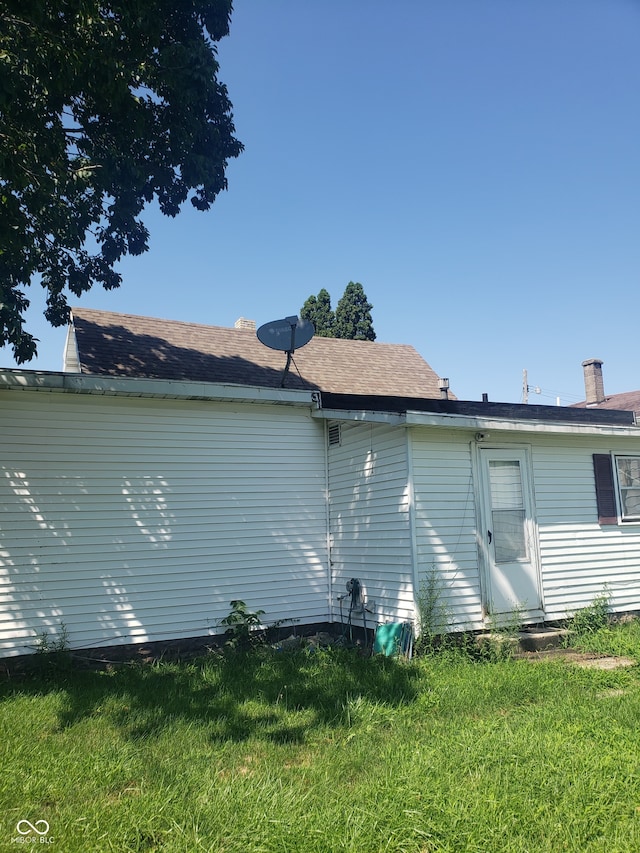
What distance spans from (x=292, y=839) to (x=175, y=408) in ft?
18.8

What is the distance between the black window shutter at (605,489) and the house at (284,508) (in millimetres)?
32

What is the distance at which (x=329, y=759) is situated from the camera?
13.4ft

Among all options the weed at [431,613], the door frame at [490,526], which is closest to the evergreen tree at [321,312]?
the door frame at [490,526]

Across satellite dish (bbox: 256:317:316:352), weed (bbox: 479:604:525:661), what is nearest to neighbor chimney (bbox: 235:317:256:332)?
satellite dish (bbox: 256:317:316:352)

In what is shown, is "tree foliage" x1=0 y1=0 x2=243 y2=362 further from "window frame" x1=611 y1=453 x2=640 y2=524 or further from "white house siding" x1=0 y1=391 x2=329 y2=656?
"window frame" x1=611 y1=453 x2=640 y2=524

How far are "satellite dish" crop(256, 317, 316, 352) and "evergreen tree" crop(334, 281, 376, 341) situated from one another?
20.5 m

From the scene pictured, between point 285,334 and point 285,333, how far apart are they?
0.05 ft

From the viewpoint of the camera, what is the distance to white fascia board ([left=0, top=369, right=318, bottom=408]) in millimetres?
6859

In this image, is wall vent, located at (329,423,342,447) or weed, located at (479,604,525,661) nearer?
weed, located at (479,604,525,661)

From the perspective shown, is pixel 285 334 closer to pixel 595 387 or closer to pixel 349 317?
pixel 595 387

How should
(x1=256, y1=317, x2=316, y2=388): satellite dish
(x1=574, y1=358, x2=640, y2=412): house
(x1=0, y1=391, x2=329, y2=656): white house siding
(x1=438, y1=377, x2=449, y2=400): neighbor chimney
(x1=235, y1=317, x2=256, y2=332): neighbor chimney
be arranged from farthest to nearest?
(x1=574, y1=358, x2=640, y2=412): house < (x1=235, y1=317, x2=256, y2=332): neighbor chimney < (x1=438, y1=377, x2=449, y2=400): neighbor chimney < (x1=256, y1=317, x2=316, y2=388): satellite dish < (x1=0, y1=391, x2=329, y2=656): white house siding

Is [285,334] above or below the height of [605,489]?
above

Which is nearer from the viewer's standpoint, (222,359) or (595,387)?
(222,359)

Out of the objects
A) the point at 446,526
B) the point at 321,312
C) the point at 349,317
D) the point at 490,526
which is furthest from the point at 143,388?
the point at 321,312
